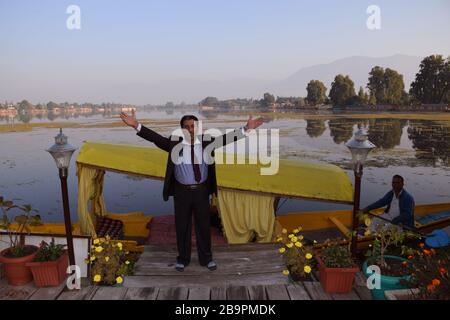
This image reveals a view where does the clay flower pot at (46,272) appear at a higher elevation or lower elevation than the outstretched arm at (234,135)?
lower

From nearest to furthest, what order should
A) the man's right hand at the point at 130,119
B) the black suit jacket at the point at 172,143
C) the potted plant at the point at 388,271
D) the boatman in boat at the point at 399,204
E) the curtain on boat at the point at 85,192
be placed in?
the potted plant at the point at 388,271, the man's right hand at the point at 130,119, the black suit jacket at the point at 172,143, the boatman in boat at the point at 399,204, the curtain on boat at the point at 85,192

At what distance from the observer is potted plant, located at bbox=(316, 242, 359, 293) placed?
4.55m

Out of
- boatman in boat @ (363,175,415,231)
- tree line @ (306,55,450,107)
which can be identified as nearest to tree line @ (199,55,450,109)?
tree line @ (306,55,450,107)

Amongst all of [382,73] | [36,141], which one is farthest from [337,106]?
[36,141]

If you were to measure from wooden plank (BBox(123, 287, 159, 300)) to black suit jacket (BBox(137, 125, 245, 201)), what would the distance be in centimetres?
141

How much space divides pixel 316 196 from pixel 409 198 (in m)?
2.08

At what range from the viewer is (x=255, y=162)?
8461 mm

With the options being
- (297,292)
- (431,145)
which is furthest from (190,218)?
(431,145)

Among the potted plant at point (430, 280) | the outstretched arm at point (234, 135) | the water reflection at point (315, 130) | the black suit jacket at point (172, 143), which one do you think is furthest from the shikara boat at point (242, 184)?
the water reflection at point (315, 130)

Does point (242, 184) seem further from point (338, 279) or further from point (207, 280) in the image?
point (338, 279)

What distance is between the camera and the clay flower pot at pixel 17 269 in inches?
186

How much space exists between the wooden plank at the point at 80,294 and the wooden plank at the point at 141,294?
52 centimetres

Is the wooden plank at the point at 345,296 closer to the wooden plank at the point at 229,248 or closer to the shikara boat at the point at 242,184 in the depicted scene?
the wooden plank at the point at 229,248

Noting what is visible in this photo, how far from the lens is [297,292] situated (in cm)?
464
